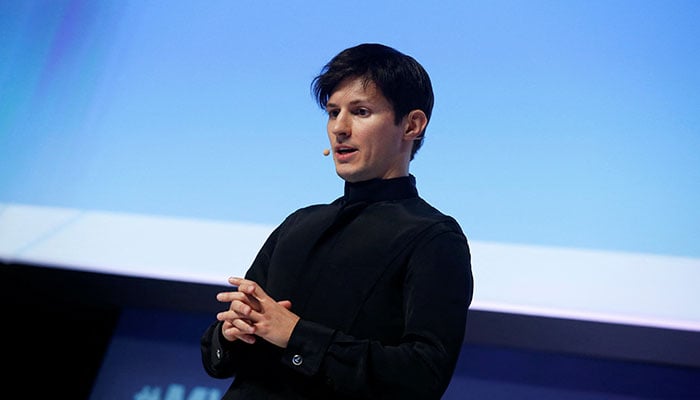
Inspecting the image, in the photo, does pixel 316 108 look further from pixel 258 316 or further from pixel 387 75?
pixel 258 316

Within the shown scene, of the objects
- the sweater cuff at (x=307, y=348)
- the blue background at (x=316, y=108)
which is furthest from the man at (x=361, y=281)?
the blue background at (x=316, y=108)

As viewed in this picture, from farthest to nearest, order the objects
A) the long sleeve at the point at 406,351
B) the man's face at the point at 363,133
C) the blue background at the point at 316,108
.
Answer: the blue background at the point at 316,108, the man's face at the point at 363,133, the long sleeve at the point at 406,351

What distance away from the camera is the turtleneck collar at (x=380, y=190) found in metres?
1.09

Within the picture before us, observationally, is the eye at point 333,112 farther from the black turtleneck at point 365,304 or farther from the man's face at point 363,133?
the black turtleneck at point 365,304

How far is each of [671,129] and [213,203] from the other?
122 cm

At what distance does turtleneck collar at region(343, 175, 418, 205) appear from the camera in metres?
1.09

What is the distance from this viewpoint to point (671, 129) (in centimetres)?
175

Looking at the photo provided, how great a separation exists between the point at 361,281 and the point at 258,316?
0.17 metres

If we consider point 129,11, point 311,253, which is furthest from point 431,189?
point 129,11

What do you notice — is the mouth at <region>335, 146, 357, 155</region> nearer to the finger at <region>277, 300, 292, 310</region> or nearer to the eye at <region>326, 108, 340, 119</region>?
the eye at <region>326, 108, 340, 119</region>

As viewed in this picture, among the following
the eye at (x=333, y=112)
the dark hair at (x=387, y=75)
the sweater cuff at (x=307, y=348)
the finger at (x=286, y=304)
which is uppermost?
the dark hair at (x=387, y=75)

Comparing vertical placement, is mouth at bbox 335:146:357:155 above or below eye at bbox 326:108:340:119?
below

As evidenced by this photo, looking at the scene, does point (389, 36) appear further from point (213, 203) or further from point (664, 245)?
point (664, 245)

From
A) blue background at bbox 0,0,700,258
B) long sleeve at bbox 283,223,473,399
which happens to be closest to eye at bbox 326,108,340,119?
long sleeve at bbox 283,223,473,399
